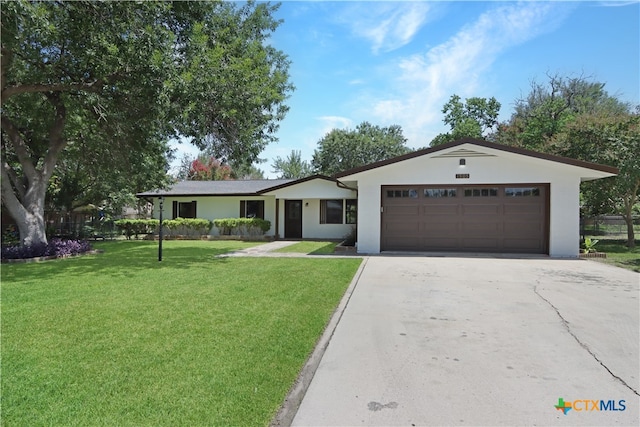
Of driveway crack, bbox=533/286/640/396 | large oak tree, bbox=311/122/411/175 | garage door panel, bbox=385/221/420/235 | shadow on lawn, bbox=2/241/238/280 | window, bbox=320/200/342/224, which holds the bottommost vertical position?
shadow on lawn, bbox=2/241/238/280

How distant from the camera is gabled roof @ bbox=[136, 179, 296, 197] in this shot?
21.3 metres

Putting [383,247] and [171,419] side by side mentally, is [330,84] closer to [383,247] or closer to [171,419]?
[383,247]

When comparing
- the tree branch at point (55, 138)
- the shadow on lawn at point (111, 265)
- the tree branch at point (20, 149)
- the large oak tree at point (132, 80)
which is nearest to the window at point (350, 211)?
the large oak tree at point (132, 80)

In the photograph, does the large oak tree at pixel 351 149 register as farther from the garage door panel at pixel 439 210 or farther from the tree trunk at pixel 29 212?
the tree trunk at pixel 29 212

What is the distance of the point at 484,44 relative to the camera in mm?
10938

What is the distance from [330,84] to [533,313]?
9812 mm

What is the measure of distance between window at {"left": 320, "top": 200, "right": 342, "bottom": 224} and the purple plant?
10.9 meters

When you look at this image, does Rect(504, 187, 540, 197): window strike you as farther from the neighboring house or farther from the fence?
the fence

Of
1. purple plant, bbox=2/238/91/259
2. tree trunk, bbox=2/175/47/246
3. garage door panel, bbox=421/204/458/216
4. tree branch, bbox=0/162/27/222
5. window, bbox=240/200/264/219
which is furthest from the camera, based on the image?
window, bbox=240/200/264/219

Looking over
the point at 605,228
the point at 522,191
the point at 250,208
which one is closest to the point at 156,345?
the point at 522,191

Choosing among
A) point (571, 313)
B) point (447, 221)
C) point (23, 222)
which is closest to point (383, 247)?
point (447, 221)

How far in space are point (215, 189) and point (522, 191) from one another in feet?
54.0

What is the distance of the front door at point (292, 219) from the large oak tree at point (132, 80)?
7167 millimetres

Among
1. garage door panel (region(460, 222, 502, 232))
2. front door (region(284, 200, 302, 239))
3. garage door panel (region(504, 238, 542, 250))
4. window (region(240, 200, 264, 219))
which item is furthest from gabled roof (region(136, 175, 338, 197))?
garage door panel (region(504, 238, 542, 250))
